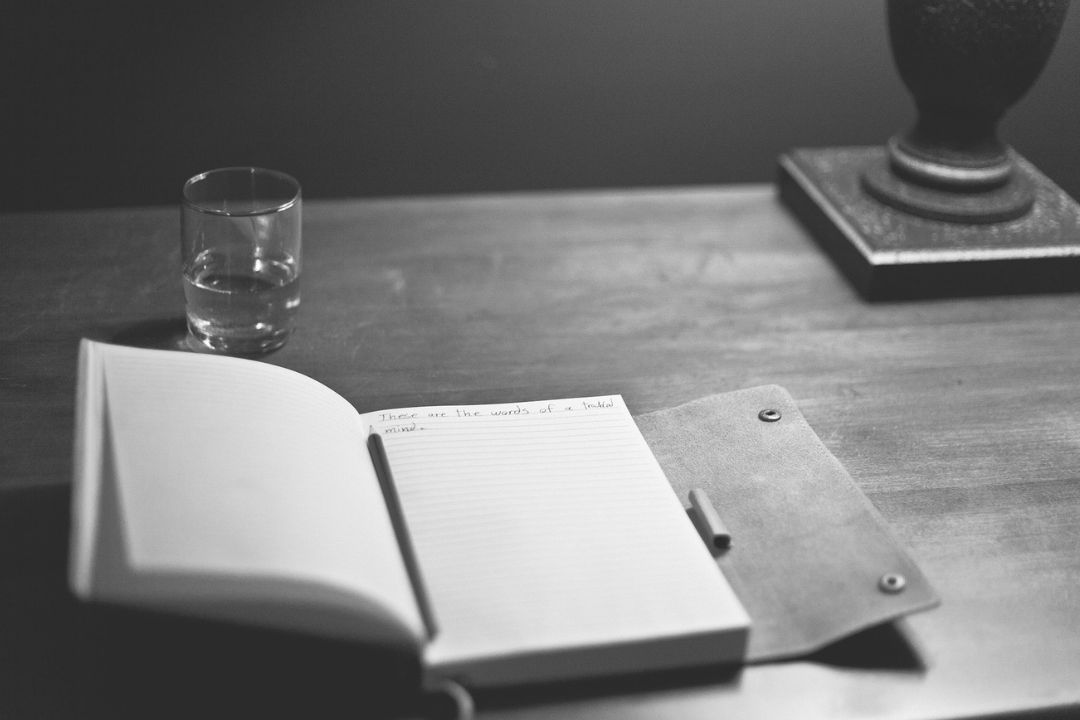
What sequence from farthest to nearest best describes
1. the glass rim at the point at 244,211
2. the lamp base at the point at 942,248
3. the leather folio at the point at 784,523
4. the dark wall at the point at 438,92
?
the dark wall at the point at 438,92 < the lamp base at the point at 942,248 < the glass rim at the point at 244,211 < the leather folio at the point at 784,523

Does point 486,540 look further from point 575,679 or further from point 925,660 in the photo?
point 925,660

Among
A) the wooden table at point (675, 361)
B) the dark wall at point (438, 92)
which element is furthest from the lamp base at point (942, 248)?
the dark wall at point (438, 92)

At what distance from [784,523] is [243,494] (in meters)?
0.31

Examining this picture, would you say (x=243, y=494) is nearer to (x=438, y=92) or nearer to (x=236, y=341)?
(x=236, y=341)

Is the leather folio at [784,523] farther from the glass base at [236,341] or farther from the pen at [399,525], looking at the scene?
the glass base at [236,341]

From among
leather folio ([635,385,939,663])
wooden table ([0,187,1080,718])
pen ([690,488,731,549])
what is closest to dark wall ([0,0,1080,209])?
wooden table ([0,187,1080,718])

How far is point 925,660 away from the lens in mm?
607

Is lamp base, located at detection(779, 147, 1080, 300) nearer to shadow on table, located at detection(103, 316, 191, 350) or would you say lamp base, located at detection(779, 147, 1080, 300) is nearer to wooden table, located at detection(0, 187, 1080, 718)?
wooden table, located at detection(0, 187, 1080, 718)

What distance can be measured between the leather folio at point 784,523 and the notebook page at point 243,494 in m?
0.20

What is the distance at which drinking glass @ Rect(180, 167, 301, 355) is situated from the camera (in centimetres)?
83

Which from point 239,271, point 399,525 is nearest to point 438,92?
point 239,271

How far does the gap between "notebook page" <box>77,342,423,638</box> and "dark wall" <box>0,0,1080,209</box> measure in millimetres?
582

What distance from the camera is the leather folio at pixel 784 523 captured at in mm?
616

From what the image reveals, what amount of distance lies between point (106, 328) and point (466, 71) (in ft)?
1.64
